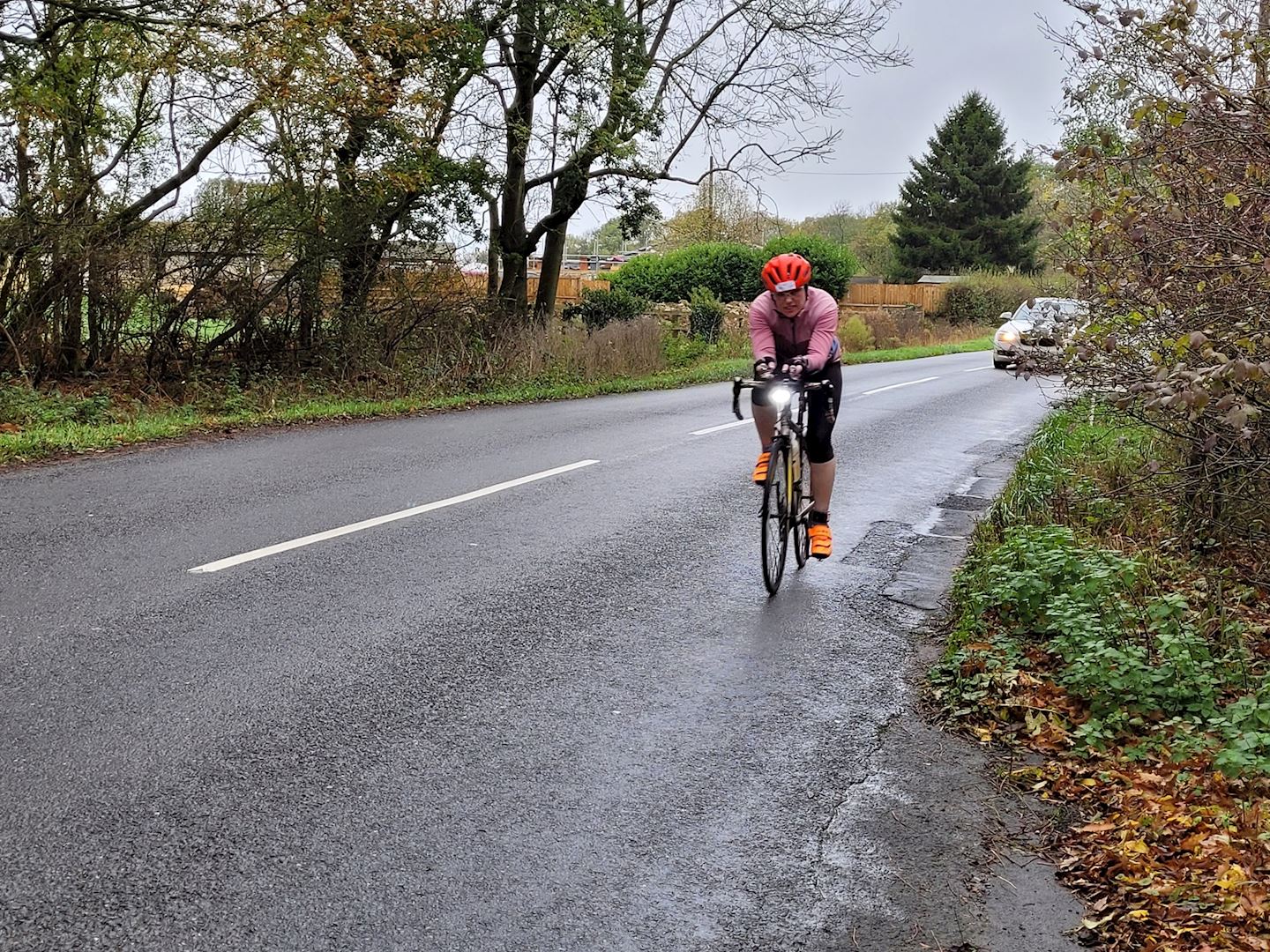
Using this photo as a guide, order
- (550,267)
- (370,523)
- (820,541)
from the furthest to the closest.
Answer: (550,267) < (370,523) < (820,541)

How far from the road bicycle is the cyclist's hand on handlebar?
0.16ft

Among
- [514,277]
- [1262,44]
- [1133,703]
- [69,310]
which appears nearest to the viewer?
[1133,703]

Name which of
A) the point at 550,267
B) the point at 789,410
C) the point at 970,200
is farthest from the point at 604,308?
the point at 970,200

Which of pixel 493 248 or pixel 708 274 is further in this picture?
pixel 708 274

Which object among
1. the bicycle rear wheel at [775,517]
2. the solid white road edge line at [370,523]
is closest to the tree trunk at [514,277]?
the solid white road edge line at [370,523]

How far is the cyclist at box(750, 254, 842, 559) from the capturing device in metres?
6.71

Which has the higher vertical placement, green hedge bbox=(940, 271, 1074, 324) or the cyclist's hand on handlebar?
green hedge bbox=(940, 271, 1074, 324)

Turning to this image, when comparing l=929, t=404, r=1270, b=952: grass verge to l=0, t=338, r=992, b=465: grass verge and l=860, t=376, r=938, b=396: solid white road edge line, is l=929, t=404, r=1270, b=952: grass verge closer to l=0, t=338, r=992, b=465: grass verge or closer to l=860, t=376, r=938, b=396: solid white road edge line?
l=0, t=338, r=992, b=465: grass verge

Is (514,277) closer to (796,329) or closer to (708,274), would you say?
(708,274)

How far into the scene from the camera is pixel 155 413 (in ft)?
45.4

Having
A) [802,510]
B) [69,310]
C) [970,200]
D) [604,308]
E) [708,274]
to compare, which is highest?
[970,200]

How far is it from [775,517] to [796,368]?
3.01 ft

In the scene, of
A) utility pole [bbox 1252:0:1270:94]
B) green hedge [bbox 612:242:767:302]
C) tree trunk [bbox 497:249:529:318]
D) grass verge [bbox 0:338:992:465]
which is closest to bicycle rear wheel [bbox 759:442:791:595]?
utility pole [bbox 1252:0:1270:94]

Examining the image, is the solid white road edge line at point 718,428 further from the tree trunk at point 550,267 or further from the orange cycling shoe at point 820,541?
the tree trunk at point 550,267
